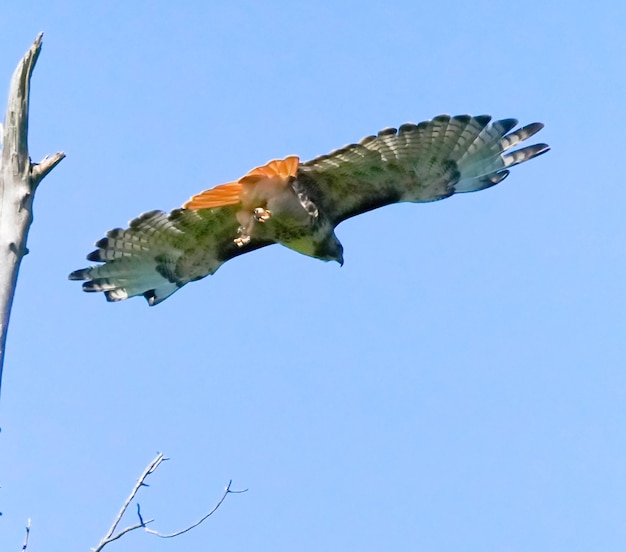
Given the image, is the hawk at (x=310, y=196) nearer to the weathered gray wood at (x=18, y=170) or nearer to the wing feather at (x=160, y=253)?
the wing feather at (x=160, y=253)

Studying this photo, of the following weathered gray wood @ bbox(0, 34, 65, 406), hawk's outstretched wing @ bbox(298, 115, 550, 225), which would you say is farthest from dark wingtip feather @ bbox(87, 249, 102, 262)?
weathered gray wood @ bbox(0, 34, 65, 406)

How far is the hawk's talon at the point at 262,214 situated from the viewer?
7.17 meters

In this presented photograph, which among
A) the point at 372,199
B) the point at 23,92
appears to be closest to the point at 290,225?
the point at 372,199

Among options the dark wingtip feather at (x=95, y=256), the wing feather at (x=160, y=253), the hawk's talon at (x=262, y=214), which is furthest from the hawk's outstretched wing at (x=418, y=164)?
the dark wingtip feather at (x=95, y=256)

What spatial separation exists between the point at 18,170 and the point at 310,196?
2.86m

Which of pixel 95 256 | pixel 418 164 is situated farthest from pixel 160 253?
pixel 418 164

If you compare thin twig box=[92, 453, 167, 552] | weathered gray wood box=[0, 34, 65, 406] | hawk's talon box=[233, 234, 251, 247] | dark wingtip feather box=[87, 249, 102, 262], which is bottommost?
thin twig box=[92, 453, 167, 552]

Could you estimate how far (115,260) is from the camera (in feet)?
25.9

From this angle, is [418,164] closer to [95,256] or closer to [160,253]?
[160,253]

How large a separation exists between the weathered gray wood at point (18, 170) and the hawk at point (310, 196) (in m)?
2.15

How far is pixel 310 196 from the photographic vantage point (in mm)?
7348

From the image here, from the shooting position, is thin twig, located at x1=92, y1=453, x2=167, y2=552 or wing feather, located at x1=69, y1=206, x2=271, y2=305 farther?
wing feather, located at x1=69, y1=206, x2=271, y2=305

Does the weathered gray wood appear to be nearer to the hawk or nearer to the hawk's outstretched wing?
the hawk

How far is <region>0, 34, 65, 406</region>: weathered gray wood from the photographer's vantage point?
4.68 m
